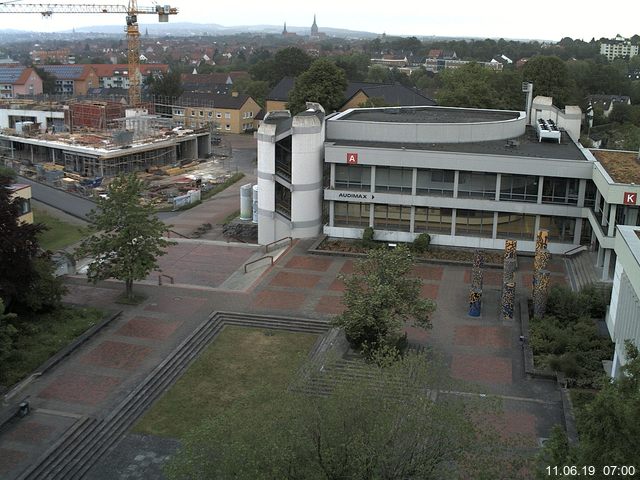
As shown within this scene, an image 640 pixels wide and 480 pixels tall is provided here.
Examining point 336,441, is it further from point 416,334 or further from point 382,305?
point 416,334

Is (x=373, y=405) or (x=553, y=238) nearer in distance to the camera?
(x=373, y=405)

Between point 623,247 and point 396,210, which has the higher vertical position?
point 623,247

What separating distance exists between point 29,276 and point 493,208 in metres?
24.5

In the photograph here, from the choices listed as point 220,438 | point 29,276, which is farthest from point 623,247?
point 29,276

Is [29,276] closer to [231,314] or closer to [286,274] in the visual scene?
[231,314]

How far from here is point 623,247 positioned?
75.3ft

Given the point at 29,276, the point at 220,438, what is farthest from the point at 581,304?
the point at 29,276

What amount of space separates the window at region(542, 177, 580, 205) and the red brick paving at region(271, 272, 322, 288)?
1396 centimetres

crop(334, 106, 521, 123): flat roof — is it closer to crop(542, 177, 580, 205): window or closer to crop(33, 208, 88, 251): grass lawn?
crop(542, 177, 580, 205): window

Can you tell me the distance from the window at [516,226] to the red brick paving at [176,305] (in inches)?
703

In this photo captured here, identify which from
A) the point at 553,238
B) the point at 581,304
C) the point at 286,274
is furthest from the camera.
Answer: the point at 553,238

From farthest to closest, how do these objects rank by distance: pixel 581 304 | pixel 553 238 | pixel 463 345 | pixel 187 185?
pixel 187 185
pixel 553 238
pixel 581 304
pixel 463 345

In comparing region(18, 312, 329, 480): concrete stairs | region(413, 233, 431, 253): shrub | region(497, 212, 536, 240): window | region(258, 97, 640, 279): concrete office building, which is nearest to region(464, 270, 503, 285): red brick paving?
region(258, 97, 640, 279): concrete office building

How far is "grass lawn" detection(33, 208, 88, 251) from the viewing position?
4563 cm
